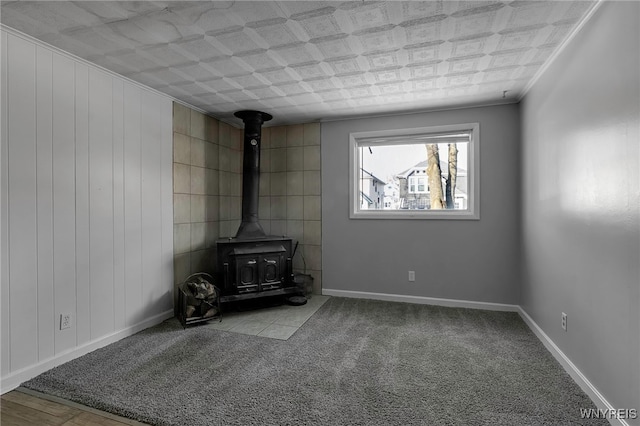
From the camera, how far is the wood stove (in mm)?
3314

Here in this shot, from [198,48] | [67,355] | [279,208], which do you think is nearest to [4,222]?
[67,355]

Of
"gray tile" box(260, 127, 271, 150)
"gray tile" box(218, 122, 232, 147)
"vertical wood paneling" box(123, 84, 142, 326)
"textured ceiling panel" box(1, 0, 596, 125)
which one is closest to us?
"textured ceiling panel" box(1, 0, 596, 125)

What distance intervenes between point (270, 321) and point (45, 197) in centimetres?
202

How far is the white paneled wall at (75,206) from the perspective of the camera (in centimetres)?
196

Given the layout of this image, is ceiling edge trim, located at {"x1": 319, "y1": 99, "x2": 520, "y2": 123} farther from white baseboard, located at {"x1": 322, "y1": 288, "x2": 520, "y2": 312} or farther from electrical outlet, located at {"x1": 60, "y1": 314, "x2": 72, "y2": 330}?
electrical outlet, located at {"x1": 60, "y1": 314, "x2": 72, "y2": 330}

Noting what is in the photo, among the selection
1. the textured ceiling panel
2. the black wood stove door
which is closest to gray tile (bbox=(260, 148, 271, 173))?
the textured ceiling panel

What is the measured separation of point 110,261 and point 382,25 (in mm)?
2671

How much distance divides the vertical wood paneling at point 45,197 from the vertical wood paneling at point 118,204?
474mm

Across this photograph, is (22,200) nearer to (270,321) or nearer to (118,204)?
(118,204)

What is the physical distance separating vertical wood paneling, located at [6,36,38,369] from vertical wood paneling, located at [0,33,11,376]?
0.02 metres

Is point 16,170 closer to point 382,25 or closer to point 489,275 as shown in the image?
point 382,25

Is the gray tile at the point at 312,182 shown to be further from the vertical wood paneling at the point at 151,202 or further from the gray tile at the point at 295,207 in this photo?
the vertical wood paneling at the point at 151,202

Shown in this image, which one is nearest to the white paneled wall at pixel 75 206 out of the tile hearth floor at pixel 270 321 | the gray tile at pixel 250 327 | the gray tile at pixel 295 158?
the tile hearth floor at pixel 270 321

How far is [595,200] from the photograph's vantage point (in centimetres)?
173
